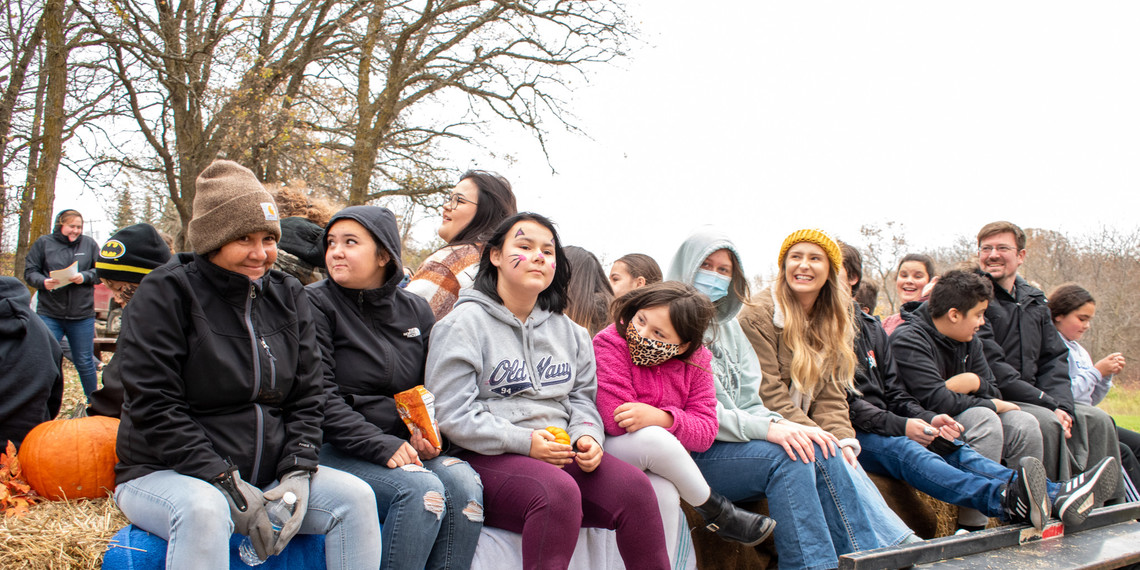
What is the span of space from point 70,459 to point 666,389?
2.36 m

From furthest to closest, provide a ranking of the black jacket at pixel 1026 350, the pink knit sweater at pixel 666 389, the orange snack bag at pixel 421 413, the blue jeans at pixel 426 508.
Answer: the black jacket at pixel 1026 350 < the pink knit sweater at pixel 666 389 < the orange snack bag at pixel 421 413 < the blue jeans at pixel 426 508

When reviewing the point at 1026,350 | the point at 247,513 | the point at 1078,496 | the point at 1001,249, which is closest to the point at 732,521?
the point at 247,513

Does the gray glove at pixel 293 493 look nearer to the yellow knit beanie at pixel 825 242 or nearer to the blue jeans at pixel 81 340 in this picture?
the yellow knit beanie at pixel 825 242

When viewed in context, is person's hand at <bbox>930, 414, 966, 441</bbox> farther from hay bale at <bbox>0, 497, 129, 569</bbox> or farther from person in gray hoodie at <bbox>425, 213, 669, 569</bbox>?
hay bale at <bbox>0, 497, 129, 569</bbox>

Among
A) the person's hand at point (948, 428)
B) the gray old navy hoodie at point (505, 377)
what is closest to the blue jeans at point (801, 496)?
the gray old navy hoodie at point (505, 377)

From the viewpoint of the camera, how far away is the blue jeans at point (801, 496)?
288 centimetres

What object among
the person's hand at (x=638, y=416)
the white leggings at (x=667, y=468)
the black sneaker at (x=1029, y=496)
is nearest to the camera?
the white leggings at (x=667, y=468)

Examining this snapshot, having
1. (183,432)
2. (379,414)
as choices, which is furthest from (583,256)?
(183,432)

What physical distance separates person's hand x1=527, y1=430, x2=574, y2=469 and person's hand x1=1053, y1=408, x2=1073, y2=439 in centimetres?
392

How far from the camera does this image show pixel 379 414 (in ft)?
9.22

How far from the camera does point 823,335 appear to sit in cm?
394

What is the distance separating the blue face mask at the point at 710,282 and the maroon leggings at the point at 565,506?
1.36 meters

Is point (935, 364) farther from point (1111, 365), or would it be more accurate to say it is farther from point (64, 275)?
point (64, 275)

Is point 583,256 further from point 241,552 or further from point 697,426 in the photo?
point 241,552
